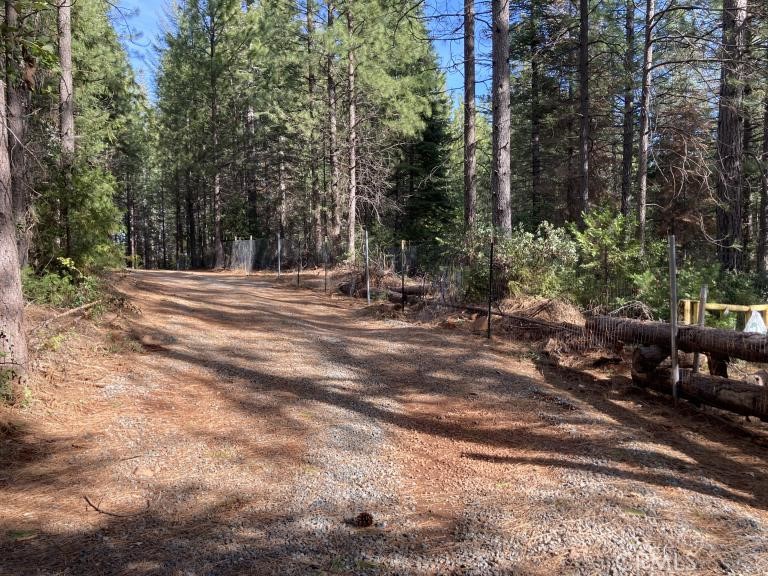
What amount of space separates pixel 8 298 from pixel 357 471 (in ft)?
11.4

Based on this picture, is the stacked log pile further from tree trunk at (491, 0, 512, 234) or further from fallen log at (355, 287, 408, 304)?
fallen log at (355, 287, 408, 304)

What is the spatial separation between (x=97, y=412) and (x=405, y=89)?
1675 cm

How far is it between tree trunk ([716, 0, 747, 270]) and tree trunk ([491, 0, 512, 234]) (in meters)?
4.14

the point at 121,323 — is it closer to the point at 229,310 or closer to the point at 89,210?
the point at 89,210

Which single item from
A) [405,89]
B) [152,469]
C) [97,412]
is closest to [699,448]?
[152,469]

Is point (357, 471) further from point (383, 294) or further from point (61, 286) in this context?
point (383, 294)

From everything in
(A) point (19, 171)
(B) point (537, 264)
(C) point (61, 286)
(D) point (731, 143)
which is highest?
(D) point (731, 143)

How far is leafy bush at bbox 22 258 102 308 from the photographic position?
7.14 metres

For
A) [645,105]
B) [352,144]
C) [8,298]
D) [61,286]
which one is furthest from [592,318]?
[352,144]

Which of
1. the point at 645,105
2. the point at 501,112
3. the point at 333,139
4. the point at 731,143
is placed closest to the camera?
the point at 731,143

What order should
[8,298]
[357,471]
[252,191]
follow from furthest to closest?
[252,191] → [8,298] → [357,471]

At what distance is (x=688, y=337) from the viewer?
5.78 meters

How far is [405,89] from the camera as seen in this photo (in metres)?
19.0

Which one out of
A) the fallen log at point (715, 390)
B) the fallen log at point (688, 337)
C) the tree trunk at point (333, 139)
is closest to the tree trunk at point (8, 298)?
the fallen log at point (715, 390)
